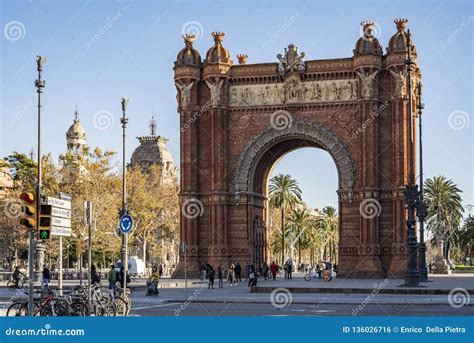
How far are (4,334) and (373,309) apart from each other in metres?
15.3

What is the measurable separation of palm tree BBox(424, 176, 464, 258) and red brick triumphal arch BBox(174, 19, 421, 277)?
104 feet

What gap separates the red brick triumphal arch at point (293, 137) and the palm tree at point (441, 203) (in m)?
31.8

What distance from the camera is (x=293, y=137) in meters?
59.2

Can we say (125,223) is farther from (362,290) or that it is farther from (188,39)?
(188,39)

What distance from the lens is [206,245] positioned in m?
59.5

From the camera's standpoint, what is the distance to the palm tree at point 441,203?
89.1 meters

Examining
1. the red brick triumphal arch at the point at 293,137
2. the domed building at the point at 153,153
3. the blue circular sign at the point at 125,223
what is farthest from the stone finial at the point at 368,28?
the domed building at the point at 153,153

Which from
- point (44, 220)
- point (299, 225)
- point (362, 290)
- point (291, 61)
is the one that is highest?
point (291, 61)

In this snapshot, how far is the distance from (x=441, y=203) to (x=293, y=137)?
35.3 meters

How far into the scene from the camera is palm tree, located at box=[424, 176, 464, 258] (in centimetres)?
8912

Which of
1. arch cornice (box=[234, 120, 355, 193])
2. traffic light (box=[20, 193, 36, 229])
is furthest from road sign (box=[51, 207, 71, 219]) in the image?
arch cornice (box=[234, 120, 355, 193])

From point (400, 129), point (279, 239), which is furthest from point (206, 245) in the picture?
point (279, 239)

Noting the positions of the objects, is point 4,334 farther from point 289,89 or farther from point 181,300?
point 289,89

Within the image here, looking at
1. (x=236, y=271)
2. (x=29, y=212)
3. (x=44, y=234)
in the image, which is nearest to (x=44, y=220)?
(x=44, y=234)
